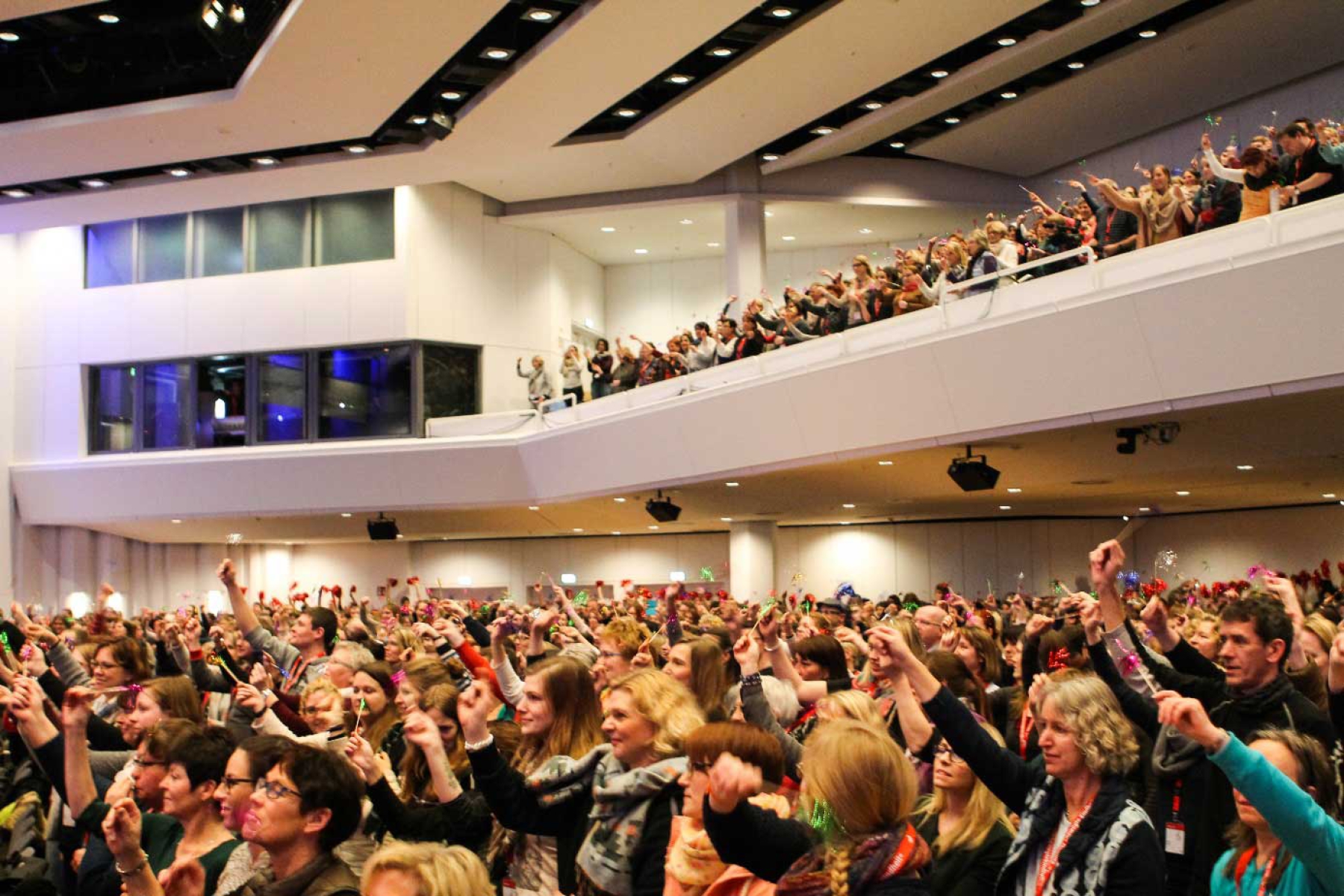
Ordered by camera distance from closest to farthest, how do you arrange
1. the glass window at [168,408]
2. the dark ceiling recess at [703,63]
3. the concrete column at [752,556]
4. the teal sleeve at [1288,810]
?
1. the teal sleeve at [1288,810]
2. the dark ceiling recess at [703,63]
3. the concrete column at [752,556]
4. the glass window at [168,408]

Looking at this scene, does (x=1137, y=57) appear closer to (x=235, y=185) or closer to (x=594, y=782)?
(x=235, y=185)

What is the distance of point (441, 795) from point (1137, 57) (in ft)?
57.0

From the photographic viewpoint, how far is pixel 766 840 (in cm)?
312

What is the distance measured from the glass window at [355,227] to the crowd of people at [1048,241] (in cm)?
581

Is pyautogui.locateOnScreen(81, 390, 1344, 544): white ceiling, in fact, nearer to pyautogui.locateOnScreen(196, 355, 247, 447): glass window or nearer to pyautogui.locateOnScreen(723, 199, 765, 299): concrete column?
pyautogui.locateOnScreen(196, 355, 247, 447): glass window

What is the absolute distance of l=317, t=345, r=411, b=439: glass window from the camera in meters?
22.2

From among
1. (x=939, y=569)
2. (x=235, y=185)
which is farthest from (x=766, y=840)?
(x=939, y=569)

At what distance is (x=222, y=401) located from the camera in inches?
906

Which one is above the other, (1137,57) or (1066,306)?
(1137,57)

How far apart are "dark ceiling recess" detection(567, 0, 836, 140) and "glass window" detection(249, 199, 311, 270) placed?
552 cm

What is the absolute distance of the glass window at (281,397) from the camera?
74.2ft

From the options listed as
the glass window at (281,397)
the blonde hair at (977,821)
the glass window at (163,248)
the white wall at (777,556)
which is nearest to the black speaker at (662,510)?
the white wall at (777,556)

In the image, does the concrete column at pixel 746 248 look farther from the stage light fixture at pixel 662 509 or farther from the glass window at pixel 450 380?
the stage light fixture at pixel 662 509

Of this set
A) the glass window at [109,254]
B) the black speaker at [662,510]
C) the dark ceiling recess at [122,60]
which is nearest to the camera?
the dark ceiling recess at [122,60]
